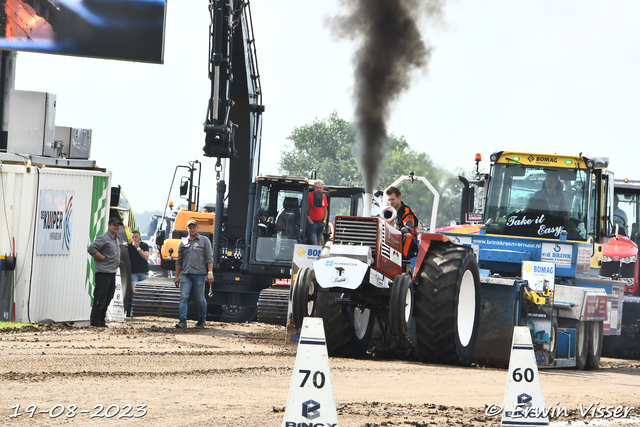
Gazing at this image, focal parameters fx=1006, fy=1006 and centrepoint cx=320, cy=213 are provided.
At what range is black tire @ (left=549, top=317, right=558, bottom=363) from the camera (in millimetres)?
13477

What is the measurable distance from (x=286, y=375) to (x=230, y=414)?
2.65 metres

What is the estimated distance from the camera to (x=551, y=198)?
15.2 metres

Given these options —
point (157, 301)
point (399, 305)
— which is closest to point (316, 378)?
point (399, 305)

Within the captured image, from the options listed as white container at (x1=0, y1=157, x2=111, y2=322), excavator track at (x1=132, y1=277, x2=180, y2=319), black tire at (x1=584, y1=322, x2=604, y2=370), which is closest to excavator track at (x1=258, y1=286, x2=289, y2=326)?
excavator track at (x1=132, y1=277, x2=180, y2=319)

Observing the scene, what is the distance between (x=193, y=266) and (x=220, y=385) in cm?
746

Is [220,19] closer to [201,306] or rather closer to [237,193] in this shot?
[237,193]

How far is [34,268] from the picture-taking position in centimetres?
1567

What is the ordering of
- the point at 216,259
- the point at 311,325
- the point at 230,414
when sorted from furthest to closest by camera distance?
the point at 216,259
the point at 230,414
the point at 311,325

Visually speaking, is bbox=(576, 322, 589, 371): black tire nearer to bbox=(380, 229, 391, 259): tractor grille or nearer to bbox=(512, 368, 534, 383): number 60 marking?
bbox=(380, 229, 391, 259): tractor grille

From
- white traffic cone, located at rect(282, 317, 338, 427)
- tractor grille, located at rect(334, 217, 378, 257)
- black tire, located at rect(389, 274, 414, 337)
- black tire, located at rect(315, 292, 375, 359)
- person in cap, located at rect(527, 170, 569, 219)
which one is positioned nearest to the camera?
white traffic cone, located at rect(282, 317, 338, 427)

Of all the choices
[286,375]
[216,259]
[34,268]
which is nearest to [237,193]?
[216,259]

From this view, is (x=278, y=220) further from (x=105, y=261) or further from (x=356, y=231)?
(x=356, y=231)

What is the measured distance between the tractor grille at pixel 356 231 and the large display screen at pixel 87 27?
10363 millimetres

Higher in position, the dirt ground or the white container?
the white container
